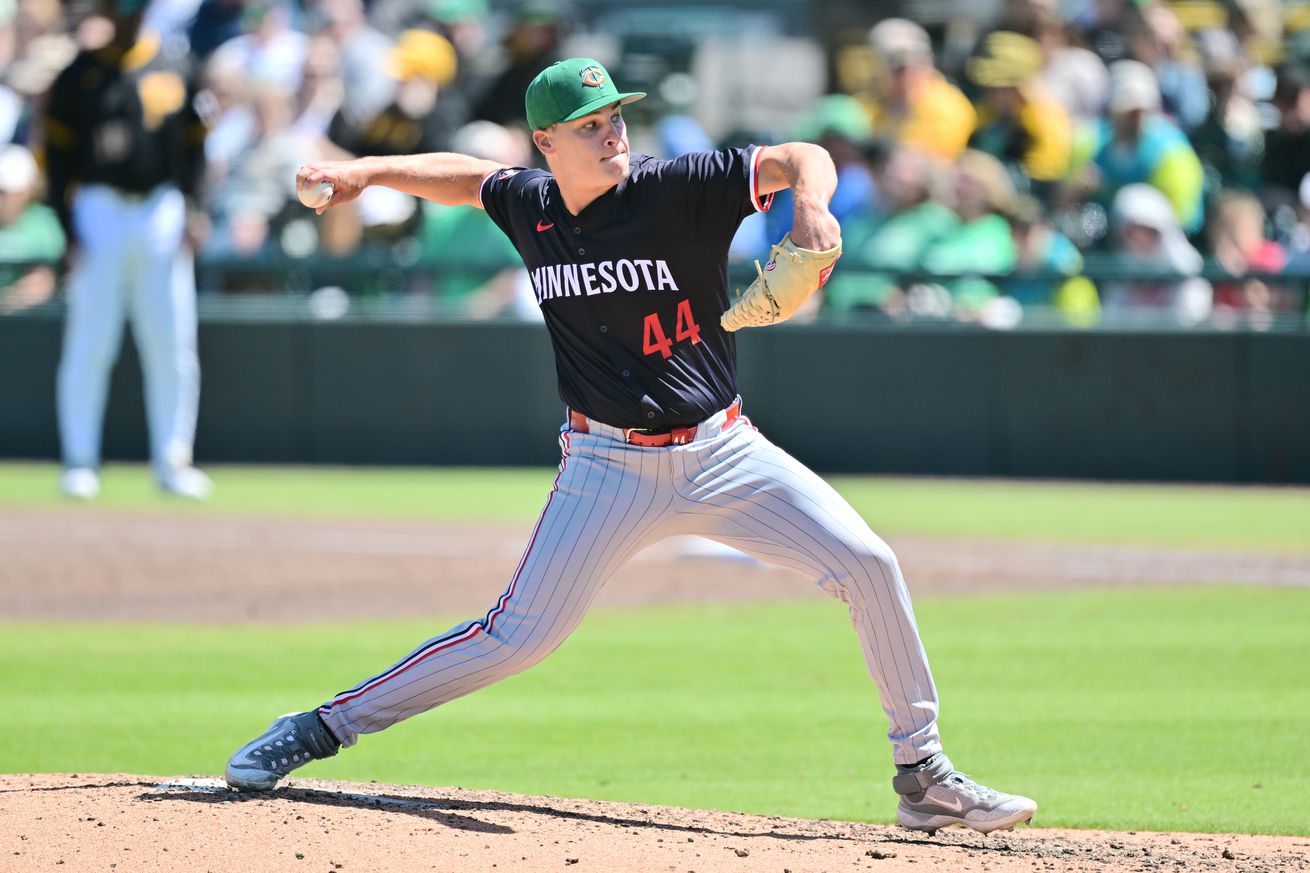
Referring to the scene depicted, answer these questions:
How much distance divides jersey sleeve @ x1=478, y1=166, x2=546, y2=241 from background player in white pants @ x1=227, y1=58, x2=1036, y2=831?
0.13 m

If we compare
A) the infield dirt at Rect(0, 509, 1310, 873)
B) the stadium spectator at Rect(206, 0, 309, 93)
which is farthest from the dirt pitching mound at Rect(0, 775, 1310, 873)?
the stadium spectator at Rect(206, 0, 309, 93)

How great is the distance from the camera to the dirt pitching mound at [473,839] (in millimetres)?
4328

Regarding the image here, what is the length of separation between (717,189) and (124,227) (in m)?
8.10

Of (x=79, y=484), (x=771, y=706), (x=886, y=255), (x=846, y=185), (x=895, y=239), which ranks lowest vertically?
(x=771, y=706)

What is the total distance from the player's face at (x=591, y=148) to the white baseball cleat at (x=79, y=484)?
839cm

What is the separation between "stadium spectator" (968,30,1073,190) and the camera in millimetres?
13531

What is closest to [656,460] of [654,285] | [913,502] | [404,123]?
[654,285]

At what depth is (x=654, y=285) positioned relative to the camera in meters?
4.73

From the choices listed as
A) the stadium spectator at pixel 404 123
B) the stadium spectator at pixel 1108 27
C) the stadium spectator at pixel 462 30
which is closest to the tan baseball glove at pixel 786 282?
the stadium spectator at pixel 404 123

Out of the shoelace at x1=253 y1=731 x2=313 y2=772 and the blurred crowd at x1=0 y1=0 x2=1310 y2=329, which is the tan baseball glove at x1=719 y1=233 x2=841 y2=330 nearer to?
the shoelace at x1=253 y1=731 x2=313 y2=772

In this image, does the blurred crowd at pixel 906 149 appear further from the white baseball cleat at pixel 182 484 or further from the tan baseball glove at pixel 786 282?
the tan baseball glove at pixel 786 282

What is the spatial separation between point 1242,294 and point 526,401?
5.13 m

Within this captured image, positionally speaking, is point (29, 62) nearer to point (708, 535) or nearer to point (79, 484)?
point (79, 484)

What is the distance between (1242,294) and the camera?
12367 mm
